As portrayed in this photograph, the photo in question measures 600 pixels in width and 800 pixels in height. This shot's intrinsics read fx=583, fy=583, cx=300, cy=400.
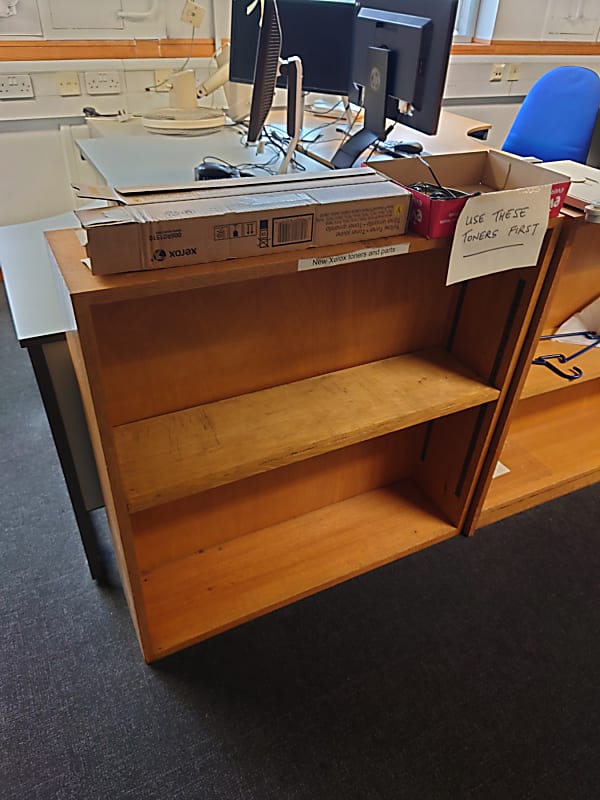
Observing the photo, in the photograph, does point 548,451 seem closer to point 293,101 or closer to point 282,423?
point 282,423

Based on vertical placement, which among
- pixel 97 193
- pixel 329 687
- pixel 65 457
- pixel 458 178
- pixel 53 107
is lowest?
pixel 329 687

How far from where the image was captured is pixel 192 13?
7.63ft

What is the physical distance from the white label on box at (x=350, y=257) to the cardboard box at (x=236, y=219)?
25 mm

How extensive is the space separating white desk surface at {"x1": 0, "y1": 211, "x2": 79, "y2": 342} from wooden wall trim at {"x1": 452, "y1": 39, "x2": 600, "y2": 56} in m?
2.61

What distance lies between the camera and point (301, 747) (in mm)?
1191

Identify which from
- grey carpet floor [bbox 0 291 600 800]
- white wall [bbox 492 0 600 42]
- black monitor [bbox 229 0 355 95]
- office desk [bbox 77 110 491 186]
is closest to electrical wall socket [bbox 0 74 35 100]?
office desk [bbox 77 110 491 186]

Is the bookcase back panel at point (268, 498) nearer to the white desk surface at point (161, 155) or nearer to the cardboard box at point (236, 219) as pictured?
the cardboard box at point (236, 219)

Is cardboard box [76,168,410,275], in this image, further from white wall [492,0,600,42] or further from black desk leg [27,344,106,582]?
white wall [492,0,600,42]

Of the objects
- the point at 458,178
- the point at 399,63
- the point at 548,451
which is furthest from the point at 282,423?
the point at 548,451

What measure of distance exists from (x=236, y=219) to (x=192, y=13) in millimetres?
1952

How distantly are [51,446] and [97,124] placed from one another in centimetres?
137

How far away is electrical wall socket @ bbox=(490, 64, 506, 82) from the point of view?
3352mm

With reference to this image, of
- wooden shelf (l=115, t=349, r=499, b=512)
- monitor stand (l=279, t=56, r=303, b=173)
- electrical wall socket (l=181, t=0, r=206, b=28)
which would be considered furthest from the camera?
electrical wall socket (l=181, t=0, r=206, b=28)

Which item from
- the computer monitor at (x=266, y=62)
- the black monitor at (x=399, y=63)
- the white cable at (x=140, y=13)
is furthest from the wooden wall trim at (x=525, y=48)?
the computer monitor at (x=266, y=62)
